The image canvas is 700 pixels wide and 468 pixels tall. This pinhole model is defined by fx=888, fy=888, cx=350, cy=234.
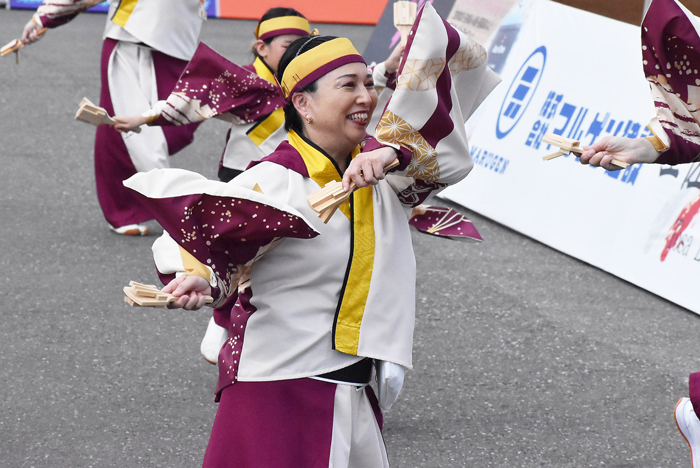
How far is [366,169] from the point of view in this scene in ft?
6.24

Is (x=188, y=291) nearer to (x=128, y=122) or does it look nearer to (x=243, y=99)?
(x=243, y=99)

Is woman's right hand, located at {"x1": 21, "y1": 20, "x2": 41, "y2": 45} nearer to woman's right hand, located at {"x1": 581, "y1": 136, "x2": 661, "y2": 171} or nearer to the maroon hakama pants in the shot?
the maroon hakama pants

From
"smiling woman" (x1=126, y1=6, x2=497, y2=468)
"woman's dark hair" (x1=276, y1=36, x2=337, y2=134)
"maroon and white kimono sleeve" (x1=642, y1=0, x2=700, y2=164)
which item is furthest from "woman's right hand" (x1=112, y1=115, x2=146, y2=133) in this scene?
"maroon and white kimono sleeve" (x1=642, y1=0, x2=700, y2=164)

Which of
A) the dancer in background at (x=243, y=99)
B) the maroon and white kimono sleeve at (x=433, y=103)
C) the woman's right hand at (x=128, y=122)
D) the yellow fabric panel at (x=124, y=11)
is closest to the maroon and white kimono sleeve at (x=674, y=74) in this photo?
the maroon and white kimono sleeve at (x=433, y=103)

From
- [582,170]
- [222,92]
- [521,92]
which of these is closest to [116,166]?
[222,92]

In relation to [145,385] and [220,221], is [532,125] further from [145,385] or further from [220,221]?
[220,221]

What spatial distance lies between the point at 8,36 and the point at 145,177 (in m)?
11.0

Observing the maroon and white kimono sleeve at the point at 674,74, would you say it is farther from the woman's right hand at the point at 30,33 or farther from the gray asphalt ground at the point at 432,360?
the woman's right hand at the point at 30,33

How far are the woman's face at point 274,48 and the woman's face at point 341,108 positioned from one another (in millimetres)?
1632

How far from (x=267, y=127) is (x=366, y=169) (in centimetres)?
201

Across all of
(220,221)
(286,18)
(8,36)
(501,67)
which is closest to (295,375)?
(220,221)

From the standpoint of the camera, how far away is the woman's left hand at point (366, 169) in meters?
1.90

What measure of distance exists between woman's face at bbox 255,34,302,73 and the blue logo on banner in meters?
2.50

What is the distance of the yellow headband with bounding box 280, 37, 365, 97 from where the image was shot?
2248mm
